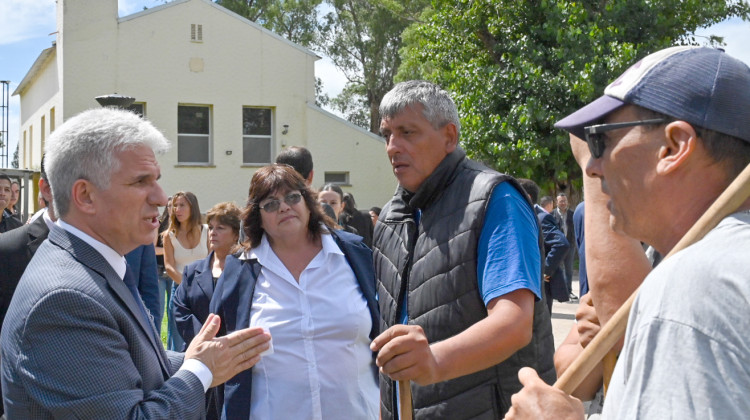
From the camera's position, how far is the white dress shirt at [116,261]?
7.72 ft

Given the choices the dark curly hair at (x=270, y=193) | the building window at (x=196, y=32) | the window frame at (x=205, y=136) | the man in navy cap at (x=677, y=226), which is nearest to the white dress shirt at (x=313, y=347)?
the dark curly hair at (x=270, y=193)

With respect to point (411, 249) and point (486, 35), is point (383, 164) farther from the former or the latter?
point (411, 249)

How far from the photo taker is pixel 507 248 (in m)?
2.58

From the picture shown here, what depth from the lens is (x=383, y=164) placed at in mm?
23609

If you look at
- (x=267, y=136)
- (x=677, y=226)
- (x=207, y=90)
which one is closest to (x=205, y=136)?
(x=207, y=90)

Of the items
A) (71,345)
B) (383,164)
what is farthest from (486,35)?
(71,345)

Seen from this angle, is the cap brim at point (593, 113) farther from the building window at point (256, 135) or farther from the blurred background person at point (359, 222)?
the building window at point (256, 135)

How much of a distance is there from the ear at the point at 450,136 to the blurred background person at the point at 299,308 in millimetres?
1130

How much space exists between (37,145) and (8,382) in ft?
86.8

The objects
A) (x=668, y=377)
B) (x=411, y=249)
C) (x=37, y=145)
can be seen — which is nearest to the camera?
(x=668, y=377)

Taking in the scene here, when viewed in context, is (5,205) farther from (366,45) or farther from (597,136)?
→ (366,45)

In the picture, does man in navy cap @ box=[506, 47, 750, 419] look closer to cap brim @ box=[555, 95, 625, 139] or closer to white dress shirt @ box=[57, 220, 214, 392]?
cap brim @ box=[555, 95, 625, 139]

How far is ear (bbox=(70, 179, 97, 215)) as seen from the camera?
2.34 m

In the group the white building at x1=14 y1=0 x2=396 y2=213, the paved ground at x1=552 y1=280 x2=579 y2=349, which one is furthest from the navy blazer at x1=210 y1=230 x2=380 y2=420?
the white building at x1=14 y1=0 x2=396 y2=213
